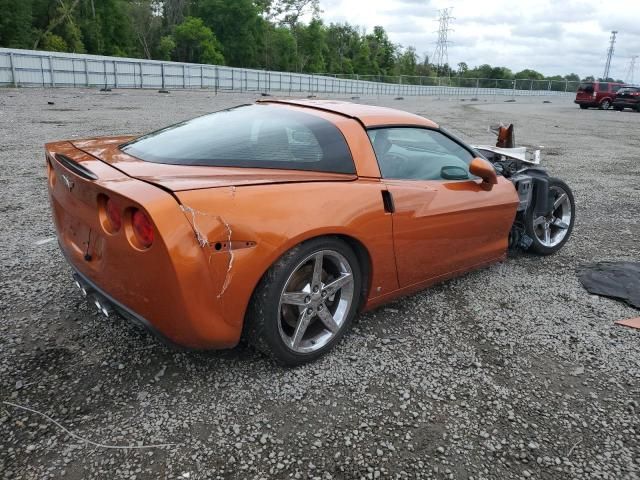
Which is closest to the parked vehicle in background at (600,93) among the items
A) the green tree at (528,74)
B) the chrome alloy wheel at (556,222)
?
the chrome alloy wheel at (556,222)

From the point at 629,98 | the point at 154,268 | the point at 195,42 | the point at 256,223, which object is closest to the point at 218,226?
the point at 256,223

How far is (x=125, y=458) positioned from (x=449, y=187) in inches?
98.3

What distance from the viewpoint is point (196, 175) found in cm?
253

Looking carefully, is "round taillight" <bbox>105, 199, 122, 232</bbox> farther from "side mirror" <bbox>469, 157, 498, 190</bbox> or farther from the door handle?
"side mirror" <bbox>469, 157, 498, 190</bbox>

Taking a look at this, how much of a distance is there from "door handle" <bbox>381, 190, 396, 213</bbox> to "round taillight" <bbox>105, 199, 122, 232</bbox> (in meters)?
1.43

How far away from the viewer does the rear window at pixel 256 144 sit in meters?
2.79

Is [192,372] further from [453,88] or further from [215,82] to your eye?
[453,88]

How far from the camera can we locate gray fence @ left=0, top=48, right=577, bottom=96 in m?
23.4

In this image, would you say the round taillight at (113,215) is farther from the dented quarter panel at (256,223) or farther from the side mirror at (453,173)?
the side mirror at (453,173)

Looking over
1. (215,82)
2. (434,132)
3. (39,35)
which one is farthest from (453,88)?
(434,132)

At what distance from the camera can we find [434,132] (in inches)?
148

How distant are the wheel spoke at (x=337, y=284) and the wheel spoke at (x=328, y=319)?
0.09 meters

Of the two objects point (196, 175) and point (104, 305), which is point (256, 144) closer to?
point (196, 175)

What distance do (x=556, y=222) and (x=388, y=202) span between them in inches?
104
